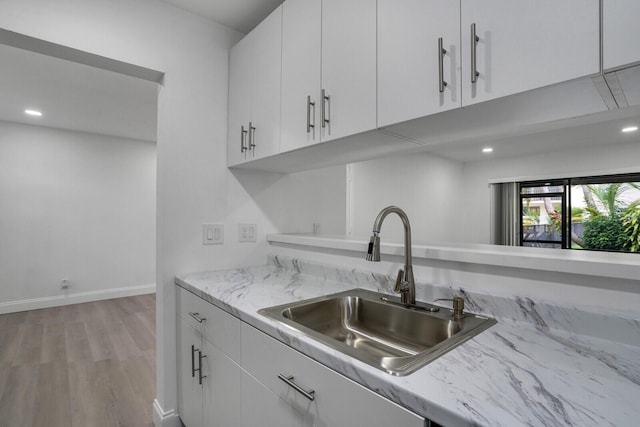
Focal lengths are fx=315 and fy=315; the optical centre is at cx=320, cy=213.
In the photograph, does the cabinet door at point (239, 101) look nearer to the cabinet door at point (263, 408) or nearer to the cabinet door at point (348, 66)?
the cabinet door at point (348, 66)

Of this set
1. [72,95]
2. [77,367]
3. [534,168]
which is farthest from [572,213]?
[72,95]

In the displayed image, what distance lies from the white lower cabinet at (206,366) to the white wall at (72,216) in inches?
146

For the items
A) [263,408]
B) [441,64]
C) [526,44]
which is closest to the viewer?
[526,44]

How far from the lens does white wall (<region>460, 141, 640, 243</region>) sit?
15.5 feet

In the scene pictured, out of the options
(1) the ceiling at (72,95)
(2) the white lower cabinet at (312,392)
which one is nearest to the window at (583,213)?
(2) the white lower cabinet at (312,392)

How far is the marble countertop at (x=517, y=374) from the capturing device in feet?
1.81

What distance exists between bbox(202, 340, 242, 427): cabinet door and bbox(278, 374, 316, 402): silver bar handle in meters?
0.34

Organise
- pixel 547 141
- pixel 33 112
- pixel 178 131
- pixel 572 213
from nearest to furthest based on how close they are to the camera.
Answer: pixel 178 131, pixel 33 112, pixel 547 141, pixel 572 213

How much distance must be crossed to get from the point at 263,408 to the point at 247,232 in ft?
3.82

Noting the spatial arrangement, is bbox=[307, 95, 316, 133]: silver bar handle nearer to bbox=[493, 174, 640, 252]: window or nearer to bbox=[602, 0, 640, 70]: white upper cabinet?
bbox=[602, 0, 640, 70]: white upper cabinet

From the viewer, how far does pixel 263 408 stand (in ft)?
3.35

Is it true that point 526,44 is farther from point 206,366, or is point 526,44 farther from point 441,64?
point 206,366

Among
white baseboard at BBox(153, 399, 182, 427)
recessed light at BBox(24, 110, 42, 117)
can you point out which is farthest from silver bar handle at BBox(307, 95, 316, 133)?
recessed light at BBox(24, 110, 42, 117)

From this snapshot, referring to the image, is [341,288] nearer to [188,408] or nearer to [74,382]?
[188,408]
